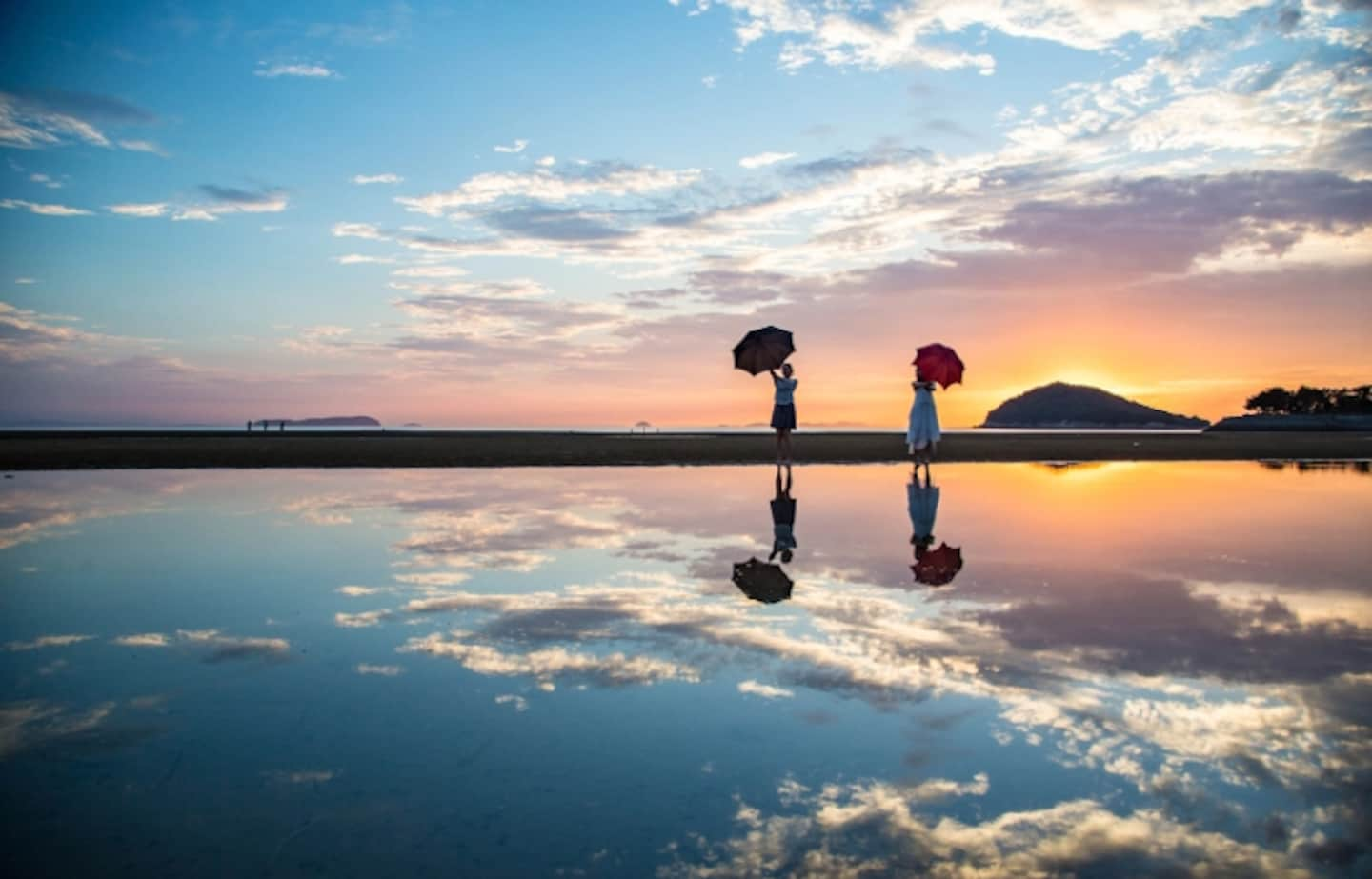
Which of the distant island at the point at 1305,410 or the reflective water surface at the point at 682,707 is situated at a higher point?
the distant island at the point at 1305,410

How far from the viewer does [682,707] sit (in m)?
4.70

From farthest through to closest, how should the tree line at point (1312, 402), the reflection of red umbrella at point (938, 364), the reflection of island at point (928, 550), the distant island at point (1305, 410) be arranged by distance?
the tree line at point (1312, 402) → the distant island at point (1305, 410) → the reflection of red umbrella at point (938, 364) → the reflection of island at point (928, 550)

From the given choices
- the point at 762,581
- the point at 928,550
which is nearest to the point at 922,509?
the point at 928,550

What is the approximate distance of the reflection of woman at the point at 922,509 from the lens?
11.3 m

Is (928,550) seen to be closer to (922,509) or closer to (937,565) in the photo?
(937,565)

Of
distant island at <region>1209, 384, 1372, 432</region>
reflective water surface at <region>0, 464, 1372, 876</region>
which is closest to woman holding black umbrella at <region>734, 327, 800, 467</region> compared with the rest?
reflective water surface at <region>0, 464, 1372, 876</region>

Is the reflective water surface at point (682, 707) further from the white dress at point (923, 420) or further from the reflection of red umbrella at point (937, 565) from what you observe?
the white dress at point (923, 420)

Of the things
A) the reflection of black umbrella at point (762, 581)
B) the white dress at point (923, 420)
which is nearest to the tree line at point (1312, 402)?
the white dress at point (923, 420)

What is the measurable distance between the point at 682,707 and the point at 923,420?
745 inches

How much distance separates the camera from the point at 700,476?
73.4 ft

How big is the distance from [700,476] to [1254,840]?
755 inches

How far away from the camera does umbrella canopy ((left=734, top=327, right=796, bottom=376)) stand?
23.4 meters

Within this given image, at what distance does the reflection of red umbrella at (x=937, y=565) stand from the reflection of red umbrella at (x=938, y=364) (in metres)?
11.8

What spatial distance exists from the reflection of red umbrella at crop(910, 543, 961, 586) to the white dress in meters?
12.1
